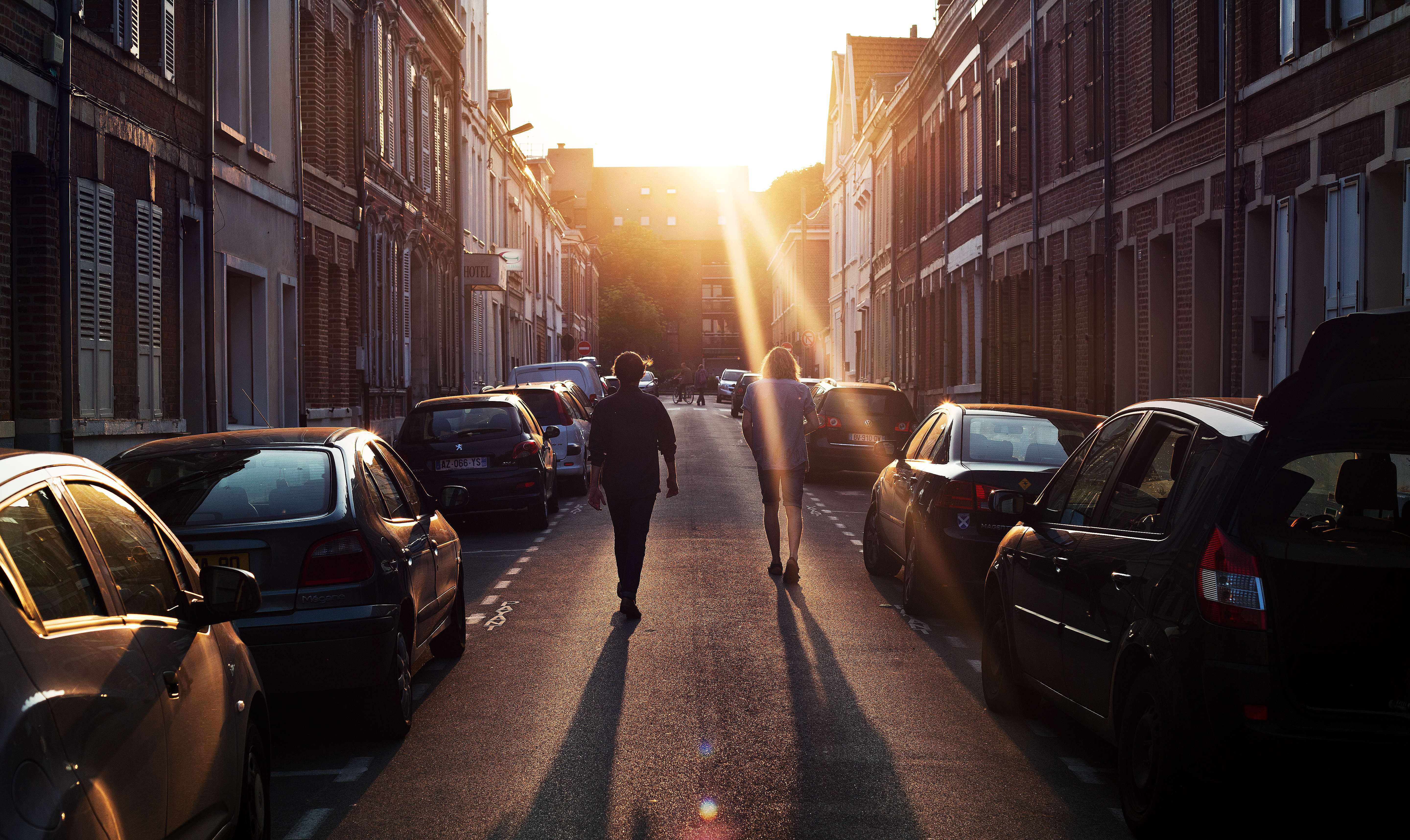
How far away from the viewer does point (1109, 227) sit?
20344 millimetres

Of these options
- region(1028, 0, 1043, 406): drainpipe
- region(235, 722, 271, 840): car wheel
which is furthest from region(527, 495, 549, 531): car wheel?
region(235, 722, 271, 840): car wheel

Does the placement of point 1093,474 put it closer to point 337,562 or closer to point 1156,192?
point 337,562

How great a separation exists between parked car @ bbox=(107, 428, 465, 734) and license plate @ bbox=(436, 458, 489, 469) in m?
8.63

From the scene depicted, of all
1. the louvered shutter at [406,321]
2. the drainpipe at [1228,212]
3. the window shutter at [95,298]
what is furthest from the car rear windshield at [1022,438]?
the louvered shutter at [406,321]

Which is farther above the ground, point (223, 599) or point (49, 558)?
point (49, 558)

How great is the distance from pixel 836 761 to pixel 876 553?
637 cm

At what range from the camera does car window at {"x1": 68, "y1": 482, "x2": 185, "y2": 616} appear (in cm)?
369

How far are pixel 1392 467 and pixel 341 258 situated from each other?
2145cm

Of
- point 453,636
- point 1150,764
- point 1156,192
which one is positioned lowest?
point 453,636

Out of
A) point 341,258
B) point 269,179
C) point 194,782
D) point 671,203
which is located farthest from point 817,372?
point 194,782

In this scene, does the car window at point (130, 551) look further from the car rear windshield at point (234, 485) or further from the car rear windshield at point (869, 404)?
the car rear windshield at point (869, 404)

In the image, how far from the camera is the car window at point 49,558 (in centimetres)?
305

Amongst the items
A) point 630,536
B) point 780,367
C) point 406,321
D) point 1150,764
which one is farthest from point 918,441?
point 406,321

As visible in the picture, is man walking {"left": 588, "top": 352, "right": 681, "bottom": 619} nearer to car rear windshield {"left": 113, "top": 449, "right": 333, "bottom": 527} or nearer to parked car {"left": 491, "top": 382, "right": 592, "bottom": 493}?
car rear windshield {"left": 113, "top": 449, "right": 333, "bottom": 527}
